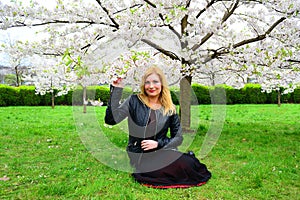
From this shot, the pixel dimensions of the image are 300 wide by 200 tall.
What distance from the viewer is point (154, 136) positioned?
3855 millimetres

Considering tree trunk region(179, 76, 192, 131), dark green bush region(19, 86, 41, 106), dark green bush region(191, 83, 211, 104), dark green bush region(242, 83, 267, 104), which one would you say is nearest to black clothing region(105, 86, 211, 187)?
tree trunk region(179, 76, 192, 131)

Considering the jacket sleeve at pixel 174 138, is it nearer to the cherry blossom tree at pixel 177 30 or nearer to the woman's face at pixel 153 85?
the woman's face at pixel 153 85

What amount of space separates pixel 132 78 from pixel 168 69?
153 centimetres

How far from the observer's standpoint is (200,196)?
3.25 metres

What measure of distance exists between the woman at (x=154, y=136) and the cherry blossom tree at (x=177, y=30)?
3.09 feet

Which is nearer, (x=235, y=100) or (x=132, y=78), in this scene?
(x=132, y=78)

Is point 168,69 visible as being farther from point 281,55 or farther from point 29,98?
point 29,98

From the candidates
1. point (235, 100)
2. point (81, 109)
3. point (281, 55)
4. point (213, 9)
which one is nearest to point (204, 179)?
point (81, 109)

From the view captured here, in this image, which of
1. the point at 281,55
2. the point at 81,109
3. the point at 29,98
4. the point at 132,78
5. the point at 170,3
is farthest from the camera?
the point at 29,98

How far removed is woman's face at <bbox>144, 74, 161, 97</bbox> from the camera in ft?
12.5

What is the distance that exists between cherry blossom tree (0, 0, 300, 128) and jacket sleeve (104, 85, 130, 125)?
3.43 feet

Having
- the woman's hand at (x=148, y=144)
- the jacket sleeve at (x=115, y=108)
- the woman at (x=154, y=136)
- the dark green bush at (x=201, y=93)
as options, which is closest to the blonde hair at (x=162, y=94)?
the woman at (x=154, y=136)

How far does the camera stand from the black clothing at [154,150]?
11.9 ft

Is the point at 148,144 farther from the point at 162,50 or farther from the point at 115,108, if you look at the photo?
the point at 162,50
